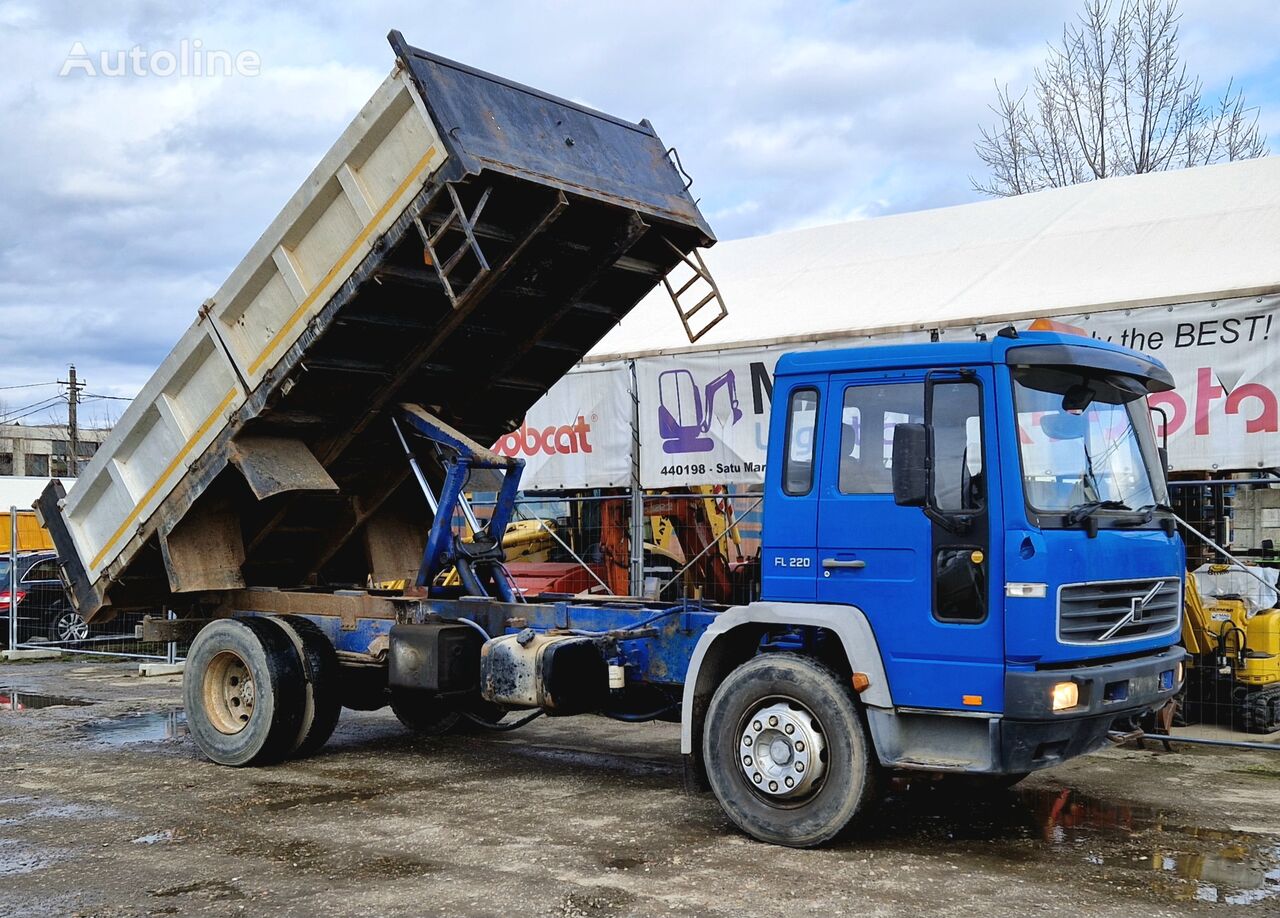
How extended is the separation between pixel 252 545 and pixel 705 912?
5.38 metres

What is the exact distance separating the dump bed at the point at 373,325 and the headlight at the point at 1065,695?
374cm

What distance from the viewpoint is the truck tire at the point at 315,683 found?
8.57 m

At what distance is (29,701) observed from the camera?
40.5ft

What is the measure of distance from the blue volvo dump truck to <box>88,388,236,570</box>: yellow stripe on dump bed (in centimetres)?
3

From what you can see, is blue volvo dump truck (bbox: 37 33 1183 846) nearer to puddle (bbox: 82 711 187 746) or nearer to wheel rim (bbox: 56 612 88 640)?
puddle (bbox: 82 711 187 746)

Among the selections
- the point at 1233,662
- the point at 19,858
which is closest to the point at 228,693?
the point at 19,858

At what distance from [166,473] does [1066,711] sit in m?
6.13

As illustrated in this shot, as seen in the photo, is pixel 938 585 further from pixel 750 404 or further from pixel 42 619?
pixel 42 619

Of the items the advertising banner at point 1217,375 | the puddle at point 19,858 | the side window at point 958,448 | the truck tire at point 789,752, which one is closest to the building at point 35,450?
the puddle at point 19,858

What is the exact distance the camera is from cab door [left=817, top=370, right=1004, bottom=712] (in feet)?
19.1

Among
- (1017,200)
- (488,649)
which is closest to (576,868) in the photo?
(488,649)

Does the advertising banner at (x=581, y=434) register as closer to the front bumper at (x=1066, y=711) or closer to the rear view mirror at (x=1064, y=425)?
the rear view mirror at (x=1064, y=425)

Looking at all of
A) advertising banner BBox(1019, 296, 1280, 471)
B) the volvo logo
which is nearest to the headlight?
the volvo logo

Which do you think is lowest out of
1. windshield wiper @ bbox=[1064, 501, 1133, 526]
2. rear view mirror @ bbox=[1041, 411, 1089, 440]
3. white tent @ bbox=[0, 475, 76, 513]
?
windshield wiper @ bbox=[1064, 501, 1133, 526]
